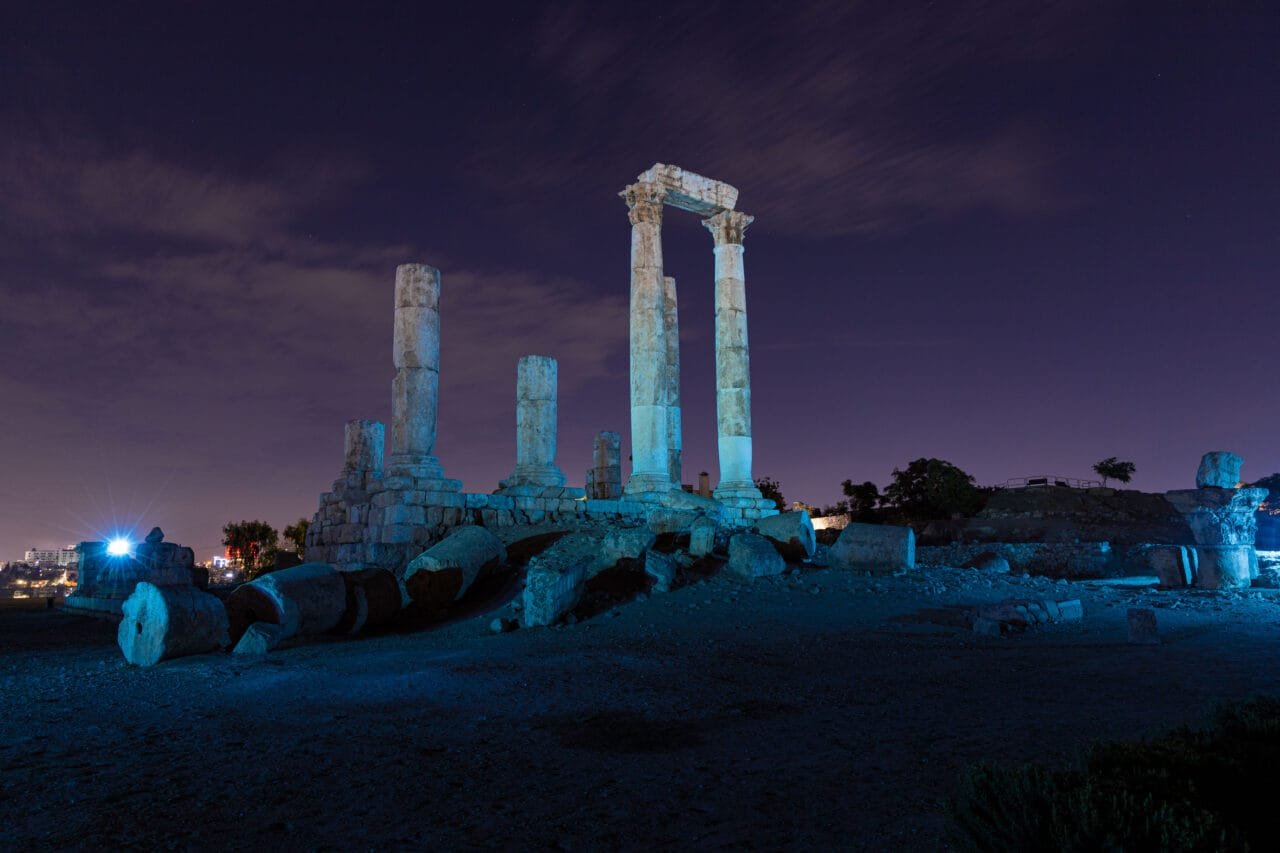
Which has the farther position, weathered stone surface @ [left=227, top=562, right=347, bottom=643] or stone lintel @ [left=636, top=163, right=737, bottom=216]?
stone lintel @ [left=636, top=163, right=737, bottom=216]

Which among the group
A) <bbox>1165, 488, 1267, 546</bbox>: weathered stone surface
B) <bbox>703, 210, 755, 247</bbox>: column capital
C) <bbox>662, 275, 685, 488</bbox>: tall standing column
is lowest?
<bbox>1165, 488, 1267, 546</bbox>: weathered stone surface

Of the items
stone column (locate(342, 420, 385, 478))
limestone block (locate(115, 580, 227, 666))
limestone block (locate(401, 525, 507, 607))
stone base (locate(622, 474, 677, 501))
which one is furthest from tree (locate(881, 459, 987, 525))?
limestone block (locate(115, 580, 227, 666))

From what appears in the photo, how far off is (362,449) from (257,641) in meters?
13.2

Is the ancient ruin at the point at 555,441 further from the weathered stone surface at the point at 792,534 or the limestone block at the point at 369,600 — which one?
the limestone block at the point at 369,600

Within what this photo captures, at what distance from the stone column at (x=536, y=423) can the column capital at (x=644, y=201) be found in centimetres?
493

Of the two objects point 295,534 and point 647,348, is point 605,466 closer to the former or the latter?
point 647,348

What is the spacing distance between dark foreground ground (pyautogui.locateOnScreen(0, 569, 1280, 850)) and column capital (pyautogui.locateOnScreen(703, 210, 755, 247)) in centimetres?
1634

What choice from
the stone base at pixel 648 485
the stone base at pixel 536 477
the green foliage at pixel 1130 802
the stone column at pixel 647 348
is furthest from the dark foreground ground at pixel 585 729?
the stone column at pixel 647 348

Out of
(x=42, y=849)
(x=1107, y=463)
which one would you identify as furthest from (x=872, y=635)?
(x=1107, y=463)

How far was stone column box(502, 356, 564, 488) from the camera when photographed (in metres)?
22.5

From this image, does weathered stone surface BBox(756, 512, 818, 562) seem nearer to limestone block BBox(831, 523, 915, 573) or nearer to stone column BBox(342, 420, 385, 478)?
limestone block BBox(831, 523, 915, 573)

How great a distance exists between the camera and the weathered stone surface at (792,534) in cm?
1695

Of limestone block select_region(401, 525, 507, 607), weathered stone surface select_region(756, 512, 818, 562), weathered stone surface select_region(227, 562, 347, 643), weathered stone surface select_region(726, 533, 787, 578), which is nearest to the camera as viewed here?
weathered stone surface select_region(227, 562, 347, 643)

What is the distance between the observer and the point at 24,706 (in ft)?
24.5
